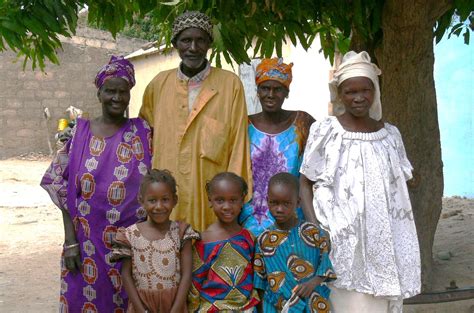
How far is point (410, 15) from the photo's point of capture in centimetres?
409

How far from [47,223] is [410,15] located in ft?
20.4

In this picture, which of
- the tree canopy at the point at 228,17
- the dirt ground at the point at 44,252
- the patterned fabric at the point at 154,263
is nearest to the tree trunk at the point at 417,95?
the tree canopy at the point at 228,17

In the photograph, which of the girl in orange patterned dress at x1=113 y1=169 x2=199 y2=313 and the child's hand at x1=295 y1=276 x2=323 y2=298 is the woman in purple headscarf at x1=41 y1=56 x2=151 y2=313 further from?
the child's hand at x1=295 y1=276 x2=323 y2=298

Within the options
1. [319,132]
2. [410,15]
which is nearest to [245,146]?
[319,132]

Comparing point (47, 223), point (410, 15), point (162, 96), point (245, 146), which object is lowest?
point (47, 223)

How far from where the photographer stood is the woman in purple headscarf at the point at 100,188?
302 centimetres

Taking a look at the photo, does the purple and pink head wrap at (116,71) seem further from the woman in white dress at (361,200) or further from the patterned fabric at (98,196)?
the woman in white dress at (361,200)

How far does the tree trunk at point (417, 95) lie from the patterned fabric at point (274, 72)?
1.33 metres

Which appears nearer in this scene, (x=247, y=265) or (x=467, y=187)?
(x=247, y=265)

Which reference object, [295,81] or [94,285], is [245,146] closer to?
[94,285]

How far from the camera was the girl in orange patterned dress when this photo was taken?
9.00ft

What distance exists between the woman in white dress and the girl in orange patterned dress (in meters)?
0.57

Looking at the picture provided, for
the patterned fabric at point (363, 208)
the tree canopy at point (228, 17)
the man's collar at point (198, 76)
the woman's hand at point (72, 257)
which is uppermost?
the tree canopy at point (228, 17)

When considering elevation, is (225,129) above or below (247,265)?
above
